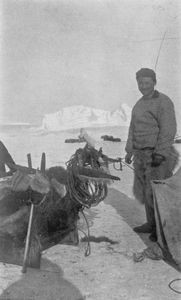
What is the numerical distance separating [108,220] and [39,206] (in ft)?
6.50

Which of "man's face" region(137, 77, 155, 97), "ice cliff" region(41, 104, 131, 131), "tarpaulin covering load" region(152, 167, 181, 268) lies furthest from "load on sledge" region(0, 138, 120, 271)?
"ice cliff" region(41, 104, 131, 131)

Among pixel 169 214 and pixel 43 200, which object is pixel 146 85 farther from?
pixel 43 200

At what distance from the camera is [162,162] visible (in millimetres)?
4793

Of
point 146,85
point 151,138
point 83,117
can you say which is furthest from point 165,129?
point 83,117

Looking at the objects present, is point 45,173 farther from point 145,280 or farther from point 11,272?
point 145,280

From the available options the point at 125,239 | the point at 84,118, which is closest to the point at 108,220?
the point at 125,239

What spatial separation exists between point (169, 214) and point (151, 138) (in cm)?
118

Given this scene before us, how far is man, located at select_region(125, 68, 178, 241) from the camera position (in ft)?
15.6

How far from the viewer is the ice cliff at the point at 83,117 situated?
3316cm

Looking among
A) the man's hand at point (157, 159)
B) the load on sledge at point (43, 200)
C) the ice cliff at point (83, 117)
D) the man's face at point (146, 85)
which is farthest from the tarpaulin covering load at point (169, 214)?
the ice cliff at point (83, 117)

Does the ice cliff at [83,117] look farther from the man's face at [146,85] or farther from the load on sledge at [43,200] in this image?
the load on sledge at [43,200]

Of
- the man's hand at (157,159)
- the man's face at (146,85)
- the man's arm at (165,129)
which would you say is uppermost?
the man's face at (146,85)

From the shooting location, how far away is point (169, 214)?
413 centimetres

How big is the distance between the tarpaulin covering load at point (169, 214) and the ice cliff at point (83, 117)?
93.3 feet
